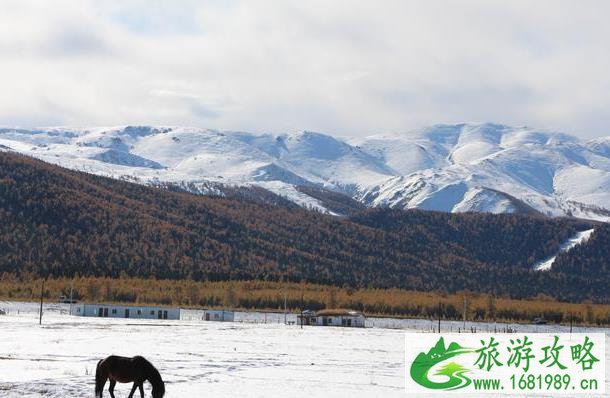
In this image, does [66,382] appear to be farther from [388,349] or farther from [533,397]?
[388,349]

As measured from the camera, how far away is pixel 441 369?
58125 mm

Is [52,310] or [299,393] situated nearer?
[299,393]

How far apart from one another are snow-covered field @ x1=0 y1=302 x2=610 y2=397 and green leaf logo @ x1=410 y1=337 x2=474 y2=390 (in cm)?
146

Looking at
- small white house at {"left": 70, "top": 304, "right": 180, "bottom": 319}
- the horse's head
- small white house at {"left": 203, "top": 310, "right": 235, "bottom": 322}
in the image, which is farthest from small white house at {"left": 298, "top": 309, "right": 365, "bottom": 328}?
the horse's head

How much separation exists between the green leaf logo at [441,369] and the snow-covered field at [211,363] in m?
1.46

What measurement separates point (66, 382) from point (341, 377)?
1765 centimetres

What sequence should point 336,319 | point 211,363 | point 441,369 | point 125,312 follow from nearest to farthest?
point 441,369
point 211,363
point 336,319
point 125,312

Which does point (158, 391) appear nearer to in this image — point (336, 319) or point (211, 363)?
point (211, 363)

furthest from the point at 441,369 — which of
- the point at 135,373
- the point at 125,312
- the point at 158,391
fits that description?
the point at 125,312

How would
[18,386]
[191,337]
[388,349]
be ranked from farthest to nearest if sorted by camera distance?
[191,337] < [388,349] < [18,386]

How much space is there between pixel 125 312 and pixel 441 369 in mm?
121194

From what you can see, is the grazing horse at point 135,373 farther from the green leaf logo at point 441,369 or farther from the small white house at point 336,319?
the small white house at point 336,319

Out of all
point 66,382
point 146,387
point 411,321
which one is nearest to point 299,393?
point 146,387

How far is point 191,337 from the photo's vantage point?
95875 mm
